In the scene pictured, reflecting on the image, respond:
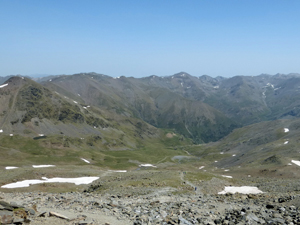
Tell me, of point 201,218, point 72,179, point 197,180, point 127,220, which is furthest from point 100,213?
point 72,179

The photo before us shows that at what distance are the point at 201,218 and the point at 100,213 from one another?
35.6 feet

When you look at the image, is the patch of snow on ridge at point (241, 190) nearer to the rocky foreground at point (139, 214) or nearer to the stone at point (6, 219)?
the rocky foreground at point (139, 214)

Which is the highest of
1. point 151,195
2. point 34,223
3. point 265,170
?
point 34,223

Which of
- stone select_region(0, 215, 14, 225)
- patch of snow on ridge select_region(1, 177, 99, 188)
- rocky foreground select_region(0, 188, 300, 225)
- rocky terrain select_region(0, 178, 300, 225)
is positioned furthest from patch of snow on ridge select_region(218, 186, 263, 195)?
stone select_region(0, 215, 14, 225)

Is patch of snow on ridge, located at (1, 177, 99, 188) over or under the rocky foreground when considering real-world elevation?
under

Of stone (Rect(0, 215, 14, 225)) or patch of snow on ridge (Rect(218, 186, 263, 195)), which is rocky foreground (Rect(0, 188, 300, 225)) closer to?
stone (Rect(0, 215, 14, 225))

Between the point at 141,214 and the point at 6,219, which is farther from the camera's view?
the point at 141,214

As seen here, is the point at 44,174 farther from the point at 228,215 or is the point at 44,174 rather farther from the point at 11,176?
the point at 228,215

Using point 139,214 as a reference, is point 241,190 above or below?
below

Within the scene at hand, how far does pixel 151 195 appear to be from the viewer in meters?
44.2

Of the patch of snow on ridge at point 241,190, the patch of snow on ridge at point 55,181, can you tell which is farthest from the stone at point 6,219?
the patch of snow on ridge at point 55,181

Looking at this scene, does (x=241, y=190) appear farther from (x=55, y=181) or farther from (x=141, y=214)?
(x=55, y=181)

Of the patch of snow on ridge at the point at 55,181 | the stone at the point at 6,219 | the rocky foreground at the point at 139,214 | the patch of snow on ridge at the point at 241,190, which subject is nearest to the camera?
the stone at the point at 6,219

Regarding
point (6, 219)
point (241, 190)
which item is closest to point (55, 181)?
point (241, 190)
